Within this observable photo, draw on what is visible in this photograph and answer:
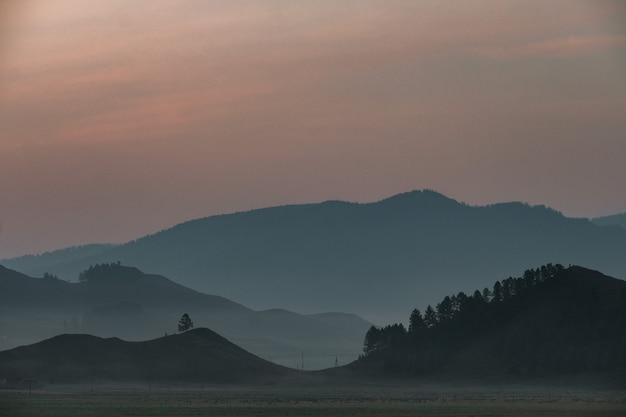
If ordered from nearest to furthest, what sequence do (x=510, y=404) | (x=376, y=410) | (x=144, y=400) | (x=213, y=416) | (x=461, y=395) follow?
(x=213, y=416) < (x=376, y=410) < (x=510, y=404) < (x=144, y=400) < (x=461, y=395)

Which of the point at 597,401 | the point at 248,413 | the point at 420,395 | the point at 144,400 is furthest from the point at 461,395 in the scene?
the point at 248,413

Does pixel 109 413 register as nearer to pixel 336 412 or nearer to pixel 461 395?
pixel 336 412

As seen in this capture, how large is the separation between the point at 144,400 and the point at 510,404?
4523cm

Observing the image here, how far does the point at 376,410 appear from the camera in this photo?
152125mm

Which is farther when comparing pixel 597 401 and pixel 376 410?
pixel 597 401

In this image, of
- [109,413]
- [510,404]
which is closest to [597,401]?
[510,404]

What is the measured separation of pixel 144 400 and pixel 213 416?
4016 cm

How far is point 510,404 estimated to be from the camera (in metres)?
163

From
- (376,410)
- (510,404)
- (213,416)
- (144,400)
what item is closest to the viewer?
(213,416)

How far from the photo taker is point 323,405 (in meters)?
165

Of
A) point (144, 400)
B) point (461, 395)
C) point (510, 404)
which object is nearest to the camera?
point (510, 404)

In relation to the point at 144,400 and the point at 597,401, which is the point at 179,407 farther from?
the point at 597,401

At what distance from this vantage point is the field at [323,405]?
146 m

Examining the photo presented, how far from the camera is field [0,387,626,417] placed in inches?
5738
